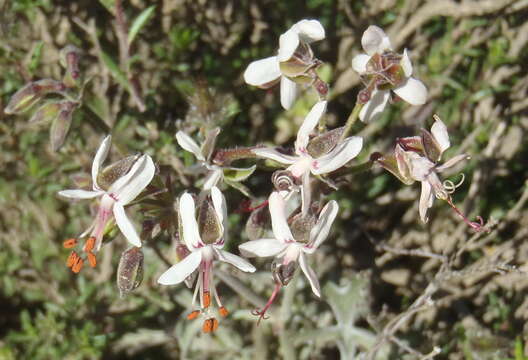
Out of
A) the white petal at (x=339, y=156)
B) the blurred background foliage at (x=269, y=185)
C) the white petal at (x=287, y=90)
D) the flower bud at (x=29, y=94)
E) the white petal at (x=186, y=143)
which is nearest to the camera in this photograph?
the white petal at (x=339, y=156)

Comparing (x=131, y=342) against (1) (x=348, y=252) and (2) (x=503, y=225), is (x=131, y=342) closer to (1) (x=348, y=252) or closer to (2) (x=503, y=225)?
(1) (x=348, y=252)

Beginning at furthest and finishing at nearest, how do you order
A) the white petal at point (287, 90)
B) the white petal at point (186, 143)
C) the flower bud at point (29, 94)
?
the flower bud at point (29, 94), the white petal at point (287, 90), the white petal at point (186, 143)

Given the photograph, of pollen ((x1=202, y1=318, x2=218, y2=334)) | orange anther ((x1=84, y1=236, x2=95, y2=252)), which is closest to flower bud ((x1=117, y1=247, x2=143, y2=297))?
orange anther ((x1=84, y1=236, x2=95, y2=252))

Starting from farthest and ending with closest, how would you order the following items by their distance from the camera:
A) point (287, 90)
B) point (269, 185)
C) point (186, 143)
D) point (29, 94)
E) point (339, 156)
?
point (269, 185) < point (29, 94) < point (287, 90) < point (186, 143) < point (339, 156)

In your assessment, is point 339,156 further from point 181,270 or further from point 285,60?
point 181,270

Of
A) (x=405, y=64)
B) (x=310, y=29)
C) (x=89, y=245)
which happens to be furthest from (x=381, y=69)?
(x=89, y=245)

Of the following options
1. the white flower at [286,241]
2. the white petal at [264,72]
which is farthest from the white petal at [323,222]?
the white petal at [264,72]

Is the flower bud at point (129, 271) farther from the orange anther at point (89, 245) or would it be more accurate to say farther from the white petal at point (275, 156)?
Result: the white petal at point (275, 156)
